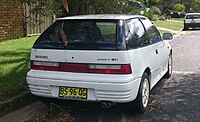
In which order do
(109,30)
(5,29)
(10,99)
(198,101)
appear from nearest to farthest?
(109,30) < (10,99) < (198,101) < (5,29)

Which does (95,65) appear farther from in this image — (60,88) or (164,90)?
(164,90)

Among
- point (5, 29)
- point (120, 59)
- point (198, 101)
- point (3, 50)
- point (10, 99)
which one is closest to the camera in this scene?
point (120, 59)

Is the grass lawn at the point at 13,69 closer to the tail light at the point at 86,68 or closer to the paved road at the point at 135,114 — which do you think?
the paved road at the point at 135,114

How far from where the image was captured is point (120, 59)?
3928 millimetres

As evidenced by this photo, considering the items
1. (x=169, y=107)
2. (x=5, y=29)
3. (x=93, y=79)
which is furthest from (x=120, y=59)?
(x=5, y=29)

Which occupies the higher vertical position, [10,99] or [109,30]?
[109,30]

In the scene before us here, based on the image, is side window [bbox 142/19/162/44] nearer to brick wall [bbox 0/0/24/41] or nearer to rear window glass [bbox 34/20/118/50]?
rear window glass [bbox 34/20/118/50]

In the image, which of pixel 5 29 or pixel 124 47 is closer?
pixel 124 47

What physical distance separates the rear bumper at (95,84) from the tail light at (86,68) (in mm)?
56

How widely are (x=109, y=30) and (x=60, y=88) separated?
3.50ft

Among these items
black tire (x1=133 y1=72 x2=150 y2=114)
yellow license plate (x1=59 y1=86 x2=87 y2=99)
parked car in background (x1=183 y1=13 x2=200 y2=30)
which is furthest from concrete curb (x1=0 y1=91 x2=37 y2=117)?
parked car in background (x1=183 y1=13 x2=200 y2=30)

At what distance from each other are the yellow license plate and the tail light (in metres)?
0.25

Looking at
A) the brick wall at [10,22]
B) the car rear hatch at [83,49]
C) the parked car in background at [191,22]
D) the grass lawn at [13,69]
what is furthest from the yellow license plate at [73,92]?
the parked car in background at [191,22]

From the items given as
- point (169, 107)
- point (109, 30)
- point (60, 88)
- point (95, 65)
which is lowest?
point (169, 107)
